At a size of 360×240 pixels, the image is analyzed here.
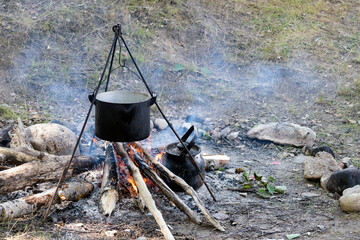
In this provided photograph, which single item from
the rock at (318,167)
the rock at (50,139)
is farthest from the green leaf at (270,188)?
the rock at (50,139)

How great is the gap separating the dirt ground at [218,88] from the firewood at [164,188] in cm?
11

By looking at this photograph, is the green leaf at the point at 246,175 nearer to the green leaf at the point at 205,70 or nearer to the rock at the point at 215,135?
the rock at the point at 215,135

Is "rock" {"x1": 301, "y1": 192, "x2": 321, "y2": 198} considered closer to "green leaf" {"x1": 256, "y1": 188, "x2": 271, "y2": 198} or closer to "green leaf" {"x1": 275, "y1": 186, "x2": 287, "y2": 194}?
"green leaf" {"x1": 275, "y1": 186, "x2": 287, "y2": 194}

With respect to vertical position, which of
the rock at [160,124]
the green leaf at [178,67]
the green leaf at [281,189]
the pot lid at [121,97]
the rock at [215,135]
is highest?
the pot lid at [121,97]

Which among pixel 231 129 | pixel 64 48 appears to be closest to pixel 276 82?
pixel 231 129

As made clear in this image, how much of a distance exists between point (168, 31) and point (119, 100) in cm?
522

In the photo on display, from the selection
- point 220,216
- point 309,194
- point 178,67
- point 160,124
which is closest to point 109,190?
point 220,216

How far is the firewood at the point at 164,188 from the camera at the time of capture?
12.0ft

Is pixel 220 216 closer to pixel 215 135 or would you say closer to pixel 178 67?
pixel 215 135

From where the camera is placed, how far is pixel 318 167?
4.73m

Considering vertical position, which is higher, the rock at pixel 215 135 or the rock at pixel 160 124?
the rock at pixel 160 124

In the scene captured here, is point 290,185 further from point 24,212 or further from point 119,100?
point 24,212

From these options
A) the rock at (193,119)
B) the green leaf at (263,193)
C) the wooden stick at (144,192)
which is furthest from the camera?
the rock at (193,119)

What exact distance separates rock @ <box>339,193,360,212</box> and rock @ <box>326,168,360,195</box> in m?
0.38
